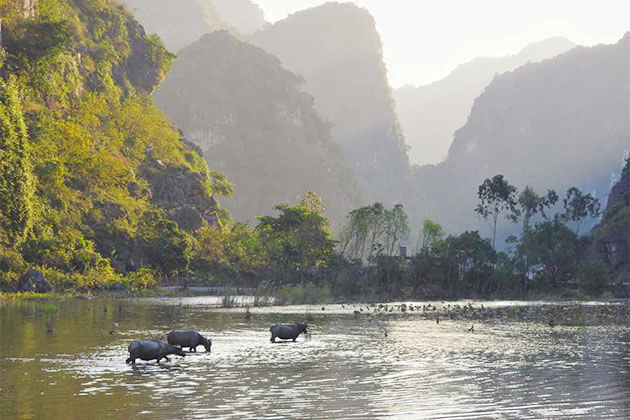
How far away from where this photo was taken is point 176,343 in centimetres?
2878

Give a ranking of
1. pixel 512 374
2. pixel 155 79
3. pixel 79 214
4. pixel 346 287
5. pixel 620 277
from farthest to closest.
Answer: pixel 155 79 → pixel 620 277 → pixel 79 214 → pixel 346 287 → pixel 512 374

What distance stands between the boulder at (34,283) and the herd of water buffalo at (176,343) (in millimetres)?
44437

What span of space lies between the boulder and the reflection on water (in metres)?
33.4

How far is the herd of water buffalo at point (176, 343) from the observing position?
24.5 meters

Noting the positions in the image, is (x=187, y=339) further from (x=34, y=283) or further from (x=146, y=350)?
(x=34, y=283)

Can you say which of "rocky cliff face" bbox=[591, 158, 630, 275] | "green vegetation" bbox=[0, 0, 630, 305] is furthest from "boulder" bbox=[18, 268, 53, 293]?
"rocky cliff face" bbox=[591, 158, 630, 275]

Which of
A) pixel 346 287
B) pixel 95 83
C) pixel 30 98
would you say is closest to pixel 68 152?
pixel 30 98

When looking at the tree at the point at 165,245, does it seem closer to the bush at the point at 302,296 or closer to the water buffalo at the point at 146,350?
the bush at the point at 302,296

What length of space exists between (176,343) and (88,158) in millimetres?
Answer: 82560

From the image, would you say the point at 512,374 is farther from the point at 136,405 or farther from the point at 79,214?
the point at 79,214

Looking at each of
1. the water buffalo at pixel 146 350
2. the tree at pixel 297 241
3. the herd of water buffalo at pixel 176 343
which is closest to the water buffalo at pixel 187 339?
the herd of water buffalo at pixel 176 343

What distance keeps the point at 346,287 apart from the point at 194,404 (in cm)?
7358

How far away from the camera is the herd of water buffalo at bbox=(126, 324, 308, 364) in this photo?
80.5 ft

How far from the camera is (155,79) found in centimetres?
16000
